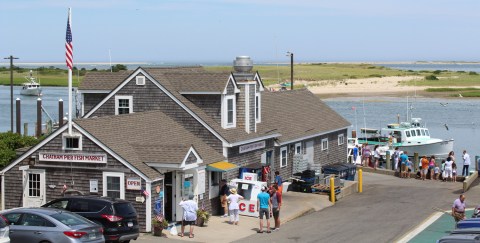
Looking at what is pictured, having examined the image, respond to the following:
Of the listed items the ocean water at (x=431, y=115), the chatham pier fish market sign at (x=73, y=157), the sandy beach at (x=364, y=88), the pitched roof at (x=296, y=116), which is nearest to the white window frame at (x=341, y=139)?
the pitched roof at (x=296, y=116)

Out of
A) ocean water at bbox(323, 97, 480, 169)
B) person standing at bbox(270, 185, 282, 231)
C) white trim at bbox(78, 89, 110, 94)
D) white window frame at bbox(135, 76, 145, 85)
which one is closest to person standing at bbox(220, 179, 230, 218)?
person standing at bbox(270, 185, 282, 231)

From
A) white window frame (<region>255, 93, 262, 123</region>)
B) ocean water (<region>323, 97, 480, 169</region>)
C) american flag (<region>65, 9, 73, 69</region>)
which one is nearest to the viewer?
american flag (<region>65, 9, 73, 69</region>)

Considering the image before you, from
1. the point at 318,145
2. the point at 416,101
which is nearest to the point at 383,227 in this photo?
the point at 318,145

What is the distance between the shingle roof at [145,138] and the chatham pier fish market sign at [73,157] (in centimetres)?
50

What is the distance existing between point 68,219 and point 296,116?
22878 millimetres

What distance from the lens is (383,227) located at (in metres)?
28.2

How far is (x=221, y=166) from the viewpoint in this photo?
30250 millimetres

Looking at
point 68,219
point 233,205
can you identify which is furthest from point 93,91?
point 68,219

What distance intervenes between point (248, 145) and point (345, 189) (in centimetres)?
583

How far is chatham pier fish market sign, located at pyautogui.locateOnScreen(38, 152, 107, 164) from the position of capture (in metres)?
26.7

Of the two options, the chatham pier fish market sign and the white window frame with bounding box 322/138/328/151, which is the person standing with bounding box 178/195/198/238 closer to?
the chatham pier fish market sign

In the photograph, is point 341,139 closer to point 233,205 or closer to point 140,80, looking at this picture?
point 140,80

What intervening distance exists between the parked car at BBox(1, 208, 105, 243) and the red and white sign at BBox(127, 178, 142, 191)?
566cm

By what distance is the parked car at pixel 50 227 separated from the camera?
19.8 metres
